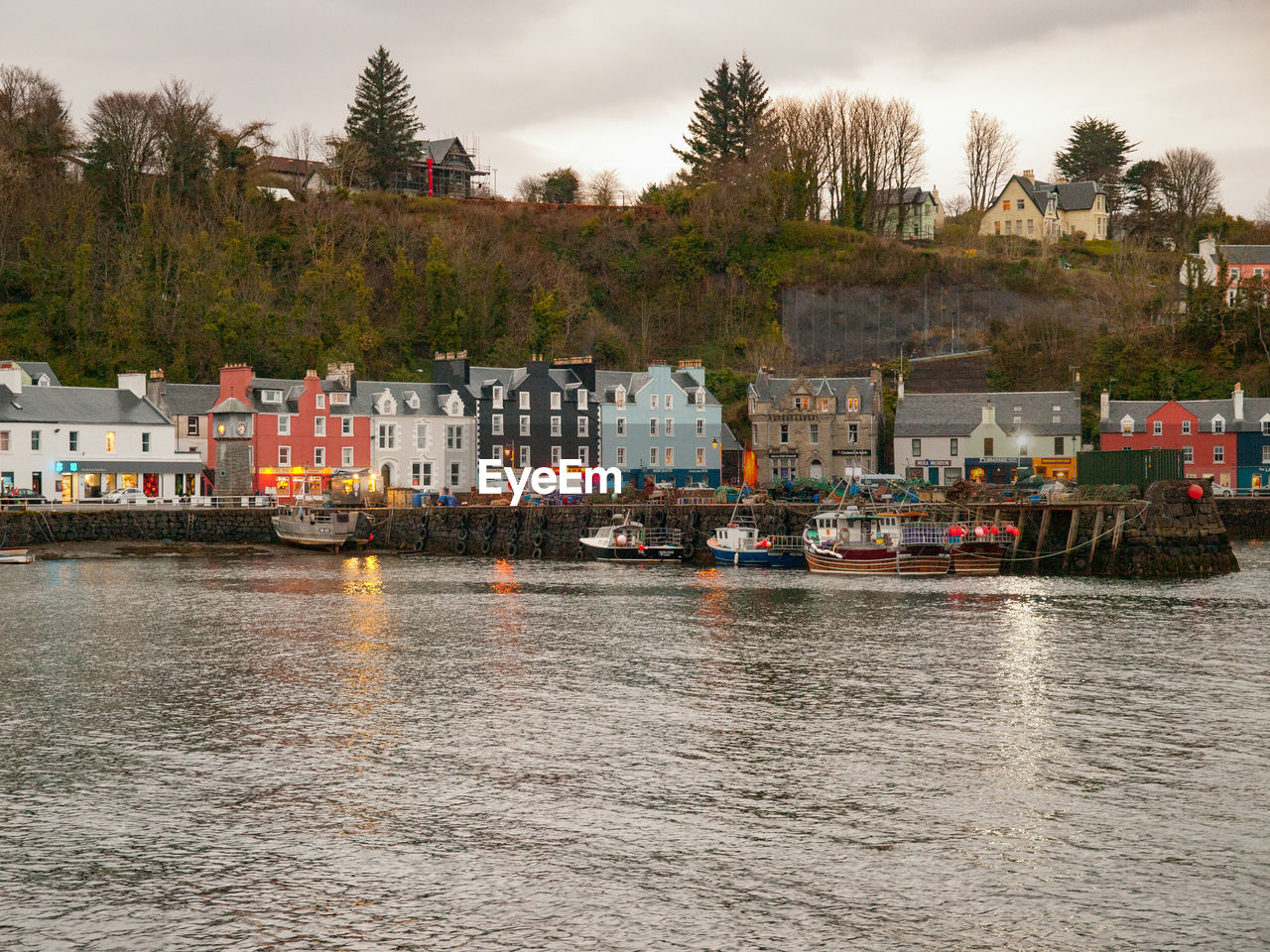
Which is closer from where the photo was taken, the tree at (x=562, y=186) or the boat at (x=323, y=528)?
→ the boat at (x=323, y=528)

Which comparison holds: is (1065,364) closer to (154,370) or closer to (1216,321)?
(1216,321)

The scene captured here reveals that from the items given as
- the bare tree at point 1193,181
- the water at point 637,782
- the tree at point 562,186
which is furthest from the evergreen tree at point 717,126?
the water at point 637,782

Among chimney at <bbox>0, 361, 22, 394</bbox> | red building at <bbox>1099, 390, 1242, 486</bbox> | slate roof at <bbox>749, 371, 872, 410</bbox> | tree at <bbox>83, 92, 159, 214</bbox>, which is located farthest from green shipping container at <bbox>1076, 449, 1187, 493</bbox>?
tree at <bbox>83, 92, 159, 214</bbox>

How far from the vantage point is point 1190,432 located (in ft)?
284

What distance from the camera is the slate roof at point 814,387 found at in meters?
91.5

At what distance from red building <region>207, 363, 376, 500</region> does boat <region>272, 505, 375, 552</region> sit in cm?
721

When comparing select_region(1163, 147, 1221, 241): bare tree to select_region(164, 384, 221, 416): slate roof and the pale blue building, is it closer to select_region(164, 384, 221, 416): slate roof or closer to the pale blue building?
the pale blue building

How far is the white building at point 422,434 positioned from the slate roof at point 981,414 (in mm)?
30641

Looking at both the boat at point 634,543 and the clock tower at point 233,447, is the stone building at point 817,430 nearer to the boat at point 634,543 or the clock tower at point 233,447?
the boat at point 634,543

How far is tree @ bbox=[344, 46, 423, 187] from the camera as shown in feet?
381

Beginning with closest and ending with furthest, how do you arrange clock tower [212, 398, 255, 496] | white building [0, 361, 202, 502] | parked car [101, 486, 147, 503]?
1. parked car [101, 486, 147, 503]
2. white building [0, 361, 202, 502]
3. clock tower [212, 398, 255, 496]

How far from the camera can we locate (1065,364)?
3920 inches

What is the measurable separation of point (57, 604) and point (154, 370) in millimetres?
41281

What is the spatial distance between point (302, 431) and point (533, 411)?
52.2 ft
